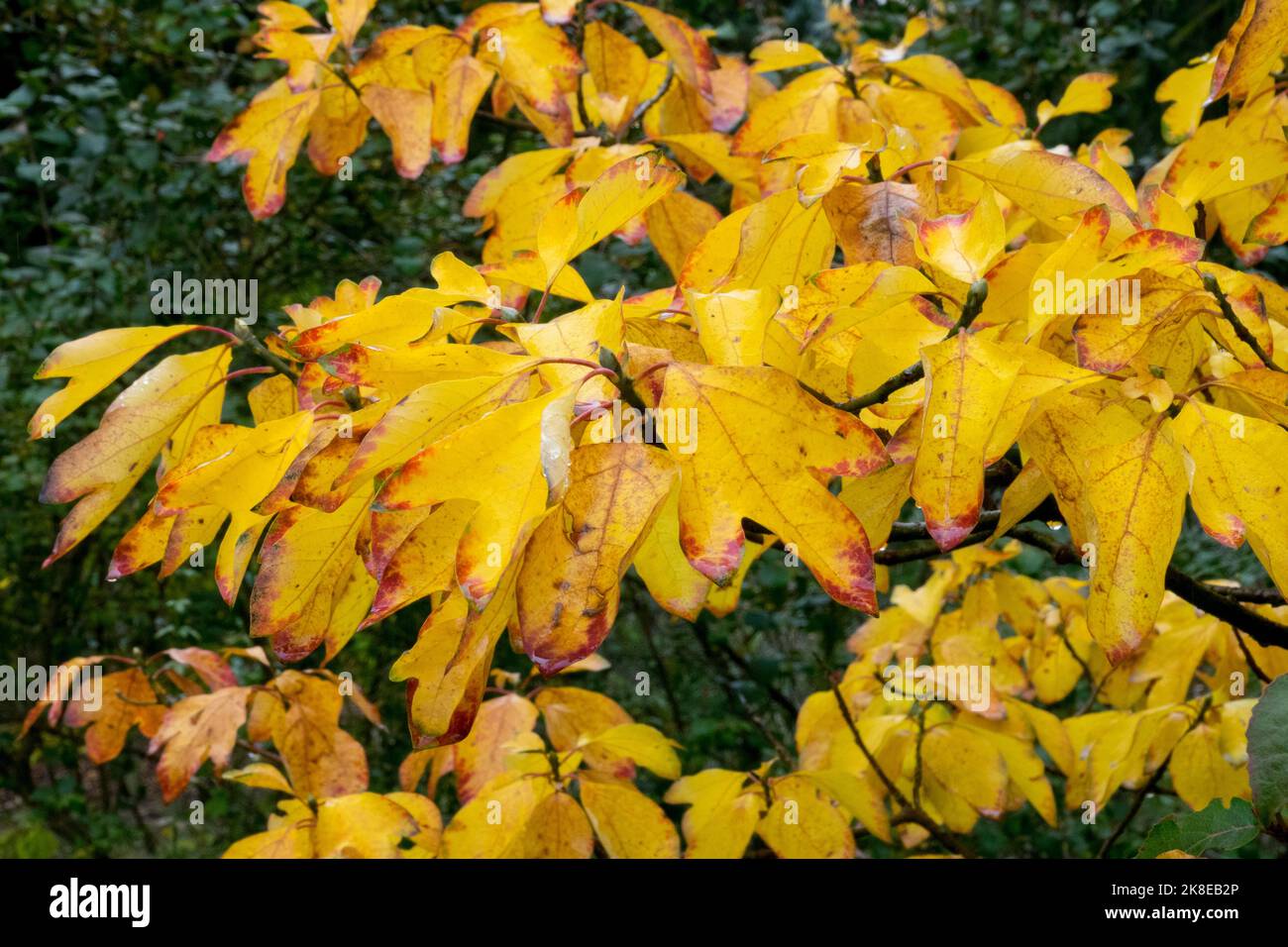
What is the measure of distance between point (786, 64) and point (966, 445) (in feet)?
2.61

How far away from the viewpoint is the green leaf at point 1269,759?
0.77m

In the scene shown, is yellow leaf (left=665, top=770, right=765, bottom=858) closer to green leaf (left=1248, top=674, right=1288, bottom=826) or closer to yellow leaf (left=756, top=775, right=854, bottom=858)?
yellow leaf (left=756, top=775, right=854, bottom=858)

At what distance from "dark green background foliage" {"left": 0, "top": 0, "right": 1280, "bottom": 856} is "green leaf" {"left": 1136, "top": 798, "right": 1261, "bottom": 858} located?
4.17 feet

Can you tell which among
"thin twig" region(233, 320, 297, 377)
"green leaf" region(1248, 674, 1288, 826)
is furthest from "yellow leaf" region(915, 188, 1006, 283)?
"thin twig" region(233, 320, 297, 377)

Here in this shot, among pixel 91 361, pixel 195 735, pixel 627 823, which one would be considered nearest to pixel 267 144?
pixel 91 361

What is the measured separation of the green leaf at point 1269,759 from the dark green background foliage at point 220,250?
4.70 feet

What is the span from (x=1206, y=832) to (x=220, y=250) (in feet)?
8.74

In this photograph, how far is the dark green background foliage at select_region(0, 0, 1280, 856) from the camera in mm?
2564

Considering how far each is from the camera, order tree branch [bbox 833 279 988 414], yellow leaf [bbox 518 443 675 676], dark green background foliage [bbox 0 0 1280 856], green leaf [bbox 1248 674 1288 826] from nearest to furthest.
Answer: yellow leaf [bbox 518 443 675 676], tree branch [bbox 833 279 988 414], green leaf [bbox 1248 674 1288 826], dark green background foliage [bbox 0 0 1280 856]

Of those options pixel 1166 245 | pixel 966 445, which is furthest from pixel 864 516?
pixel 1166 245

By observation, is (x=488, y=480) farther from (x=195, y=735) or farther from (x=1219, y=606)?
(x=195, y=735)

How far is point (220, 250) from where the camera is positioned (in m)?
2.90

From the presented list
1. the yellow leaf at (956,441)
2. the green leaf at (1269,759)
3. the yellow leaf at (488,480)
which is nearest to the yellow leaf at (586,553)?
the yellow leaf at (488,480)

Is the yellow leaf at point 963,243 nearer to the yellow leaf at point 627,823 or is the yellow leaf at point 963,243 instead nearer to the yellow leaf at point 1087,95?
the yellow leaf at point 1087,95
